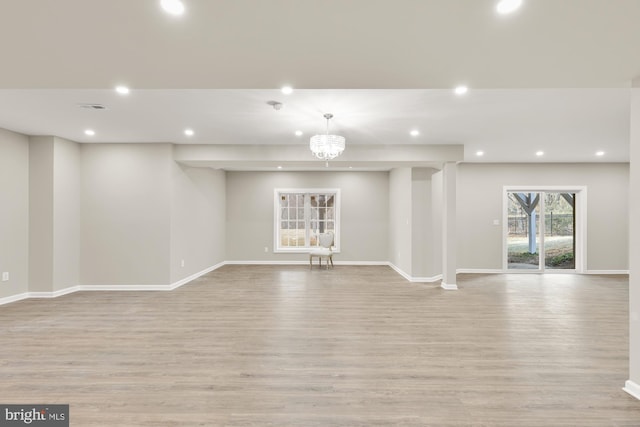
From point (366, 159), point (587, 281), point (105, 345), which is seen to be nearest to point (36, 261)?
point (105, 345)

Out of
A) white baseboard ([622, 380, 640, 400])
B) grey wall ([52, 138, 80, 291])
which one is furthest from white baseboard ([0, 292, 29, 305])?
white baseboard ([622, 380, 640, 400])

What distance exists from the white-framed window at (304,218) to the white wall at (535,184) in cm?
321

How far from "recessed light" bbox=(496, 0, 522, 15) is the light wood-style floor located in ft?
7.67

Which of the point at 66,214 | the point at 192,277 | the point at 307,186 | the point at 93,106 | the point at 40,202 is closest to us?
the point at 93,106

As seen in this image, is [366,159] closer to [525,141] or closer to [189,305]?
[525,141]

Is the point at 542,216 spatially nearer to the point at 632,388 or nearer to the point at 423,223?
the point at 423,223

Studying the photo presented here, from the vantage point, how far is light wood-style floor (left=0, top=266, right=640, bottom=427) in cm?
213

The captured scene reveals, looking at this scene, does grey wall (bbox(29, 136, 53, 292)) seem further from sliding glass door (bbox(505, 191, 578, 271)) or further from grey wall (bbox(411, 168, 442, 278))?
sliding glass door (bbox(505, 191, 578, 271))

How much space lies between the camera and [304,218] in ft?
28.5

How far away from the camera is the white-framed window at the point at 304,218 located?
8625 millimetres

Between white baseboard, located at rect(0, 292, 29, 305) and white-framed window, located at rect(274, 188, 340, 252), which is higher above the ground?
white-framed window, located at rect(274, 188, 340, 252)

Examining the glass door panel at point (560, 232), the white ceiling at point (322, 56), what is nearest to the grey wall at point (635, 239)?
the white ceiling at point (322, 56)

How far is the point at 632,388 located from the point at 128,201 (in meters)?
6.44

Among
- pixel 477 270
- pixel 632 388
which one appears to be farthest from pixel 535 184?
pixel 632 388
